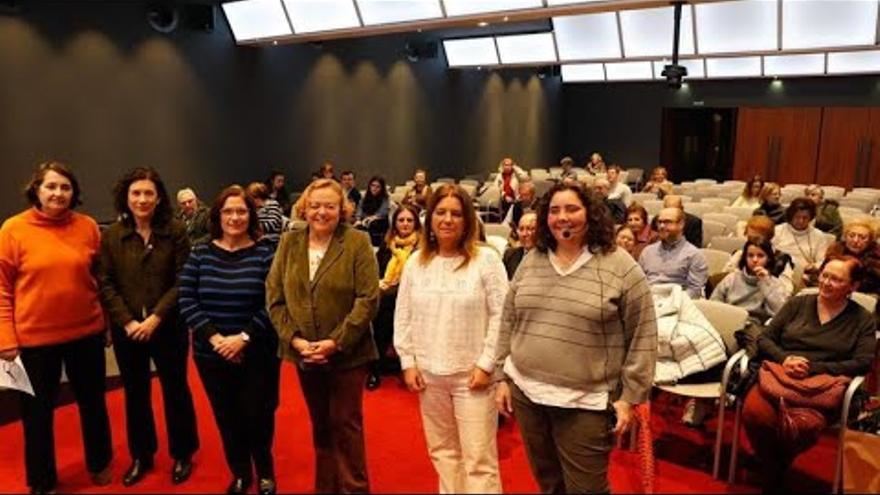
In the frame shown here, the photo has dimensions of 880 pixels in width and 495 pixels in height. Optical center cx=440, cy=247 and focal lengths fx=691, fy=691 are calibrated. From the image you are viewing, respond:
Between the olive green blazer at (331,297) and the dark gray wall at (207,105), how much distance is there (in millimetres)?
6737

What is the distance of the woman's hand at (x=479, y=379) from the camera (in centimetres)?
237

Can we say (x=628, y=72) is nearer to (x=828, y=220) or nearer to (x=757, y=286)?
(x=828, y=220)

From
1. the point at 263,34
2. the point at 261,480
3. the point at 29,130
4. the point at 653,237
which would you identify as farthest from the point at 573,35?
the point at 261,480

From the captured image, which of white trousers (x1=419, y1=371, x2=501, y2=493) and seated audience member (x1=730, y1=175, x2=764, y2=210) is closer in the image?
white trousers (x1=419, y1=371, x2=501, y2=493)

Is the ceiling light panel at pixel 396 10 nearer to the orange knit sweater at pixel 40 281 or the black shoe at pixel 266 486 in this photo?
the orange knit sweater at pixel 40 281

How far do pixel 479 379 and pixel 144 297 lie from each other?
5.17 feet

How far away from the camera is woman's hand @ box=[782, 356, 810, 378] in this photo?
10.0 ft

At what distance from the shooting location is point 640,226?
16.7 feet

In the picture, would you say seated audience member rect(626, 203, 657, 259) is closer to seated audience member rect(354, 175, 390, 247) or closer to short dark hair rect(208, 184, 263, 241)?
short dark hair rect(208, 184, 263, 241)

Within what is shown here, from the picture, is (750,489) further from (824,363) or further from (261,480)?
(261,480)

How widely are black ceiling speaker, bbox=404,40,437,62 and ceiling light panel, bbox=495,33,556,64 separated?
124 centimetres

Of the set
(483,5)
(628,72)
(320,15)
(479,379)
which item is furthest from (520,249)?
Answer: (628,72)

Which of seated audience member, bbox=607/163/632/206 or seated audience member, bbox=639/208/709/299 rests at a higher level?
seated audience member, bbox=607/163/632/206

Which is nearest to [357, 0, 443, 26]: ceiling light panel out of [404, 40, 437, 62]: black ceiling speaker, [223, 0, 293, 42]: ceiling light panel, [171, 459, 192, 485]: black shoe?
[223, 0, 293, 42]: ceiling light panel
